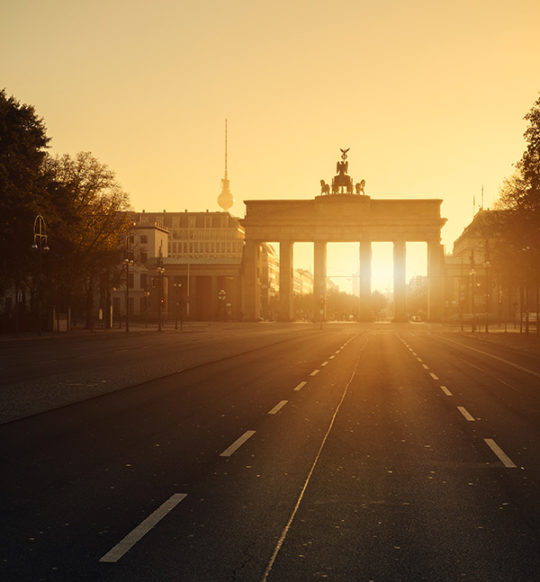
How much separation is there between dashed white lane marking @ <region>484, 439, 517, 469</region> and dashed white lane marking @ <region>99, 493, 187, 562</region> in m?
4.16

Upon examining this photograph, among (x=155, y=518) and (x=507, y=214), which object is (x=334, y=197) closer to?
(x=507, y=214)

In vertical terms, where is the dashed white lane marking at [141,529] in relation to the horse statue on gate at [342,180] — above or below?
below

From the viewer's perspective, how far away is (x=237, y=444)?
34.9 ft

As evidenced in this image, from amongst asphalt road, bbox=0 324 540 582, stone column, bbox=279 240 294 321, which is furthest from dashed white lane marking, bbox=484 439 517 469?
stone column, bbox=279 240 294 321

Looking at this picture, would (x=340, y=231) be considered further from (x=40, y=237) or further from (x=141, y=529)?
(x=141, y=529)

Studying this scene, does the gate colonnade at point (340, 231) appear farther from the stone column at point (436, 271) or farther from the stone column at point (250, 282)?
the stone column at point (436, 271)

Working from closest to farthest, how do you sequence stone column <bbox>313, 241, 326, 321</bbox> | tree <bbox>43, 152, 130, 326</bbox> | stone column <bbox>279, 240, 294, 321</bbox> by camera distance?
tree <bbox>43, 152, 130, 326</bbox>, stone column <bbox>313, 241, 326, 321</bbox>, stone column <bbox>279, 240, 294, 321</bbox>

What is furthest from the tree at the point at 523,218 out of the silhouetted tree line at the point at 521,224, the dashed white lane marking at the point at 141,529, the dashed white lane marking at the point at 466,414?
the dashed white lane marking at the point at 141,529

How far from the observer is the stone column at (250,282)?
115875 mm

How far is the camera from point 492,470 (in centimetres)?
903

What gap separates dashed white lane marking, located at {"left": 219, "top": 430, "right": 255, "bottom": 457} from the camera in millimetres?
9953

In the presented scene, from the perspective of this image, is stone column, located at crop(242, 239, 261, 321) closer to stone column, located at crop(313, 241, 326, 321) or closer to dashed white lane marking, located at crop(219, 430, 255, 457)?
stone column, located at crop(313, 241, 326, 321)

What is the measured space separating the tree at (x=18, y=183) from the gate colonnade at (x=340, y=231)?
219ft

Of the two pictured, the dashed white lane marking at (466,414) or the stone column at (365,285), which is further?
the stone column at (365,285)
